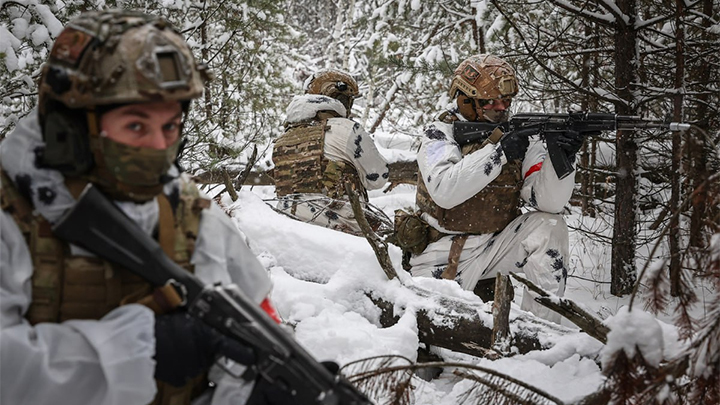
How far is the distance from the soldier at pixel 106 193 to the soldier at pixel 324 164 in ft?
14.8

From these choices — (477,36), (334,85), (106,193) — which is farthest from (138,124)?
(477,36)

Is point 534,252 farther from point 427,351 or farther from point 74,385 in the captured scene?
point 74,385

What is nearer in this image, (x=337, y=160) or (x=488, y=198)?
(x=488, y=198)

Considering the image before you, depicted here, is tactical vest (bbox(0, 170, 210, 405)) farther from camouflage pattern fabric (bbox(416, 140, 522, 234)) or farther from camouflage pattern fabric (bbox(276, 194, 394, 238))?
camouflage pattern fabric (bbox(276, 194, 394, 238))

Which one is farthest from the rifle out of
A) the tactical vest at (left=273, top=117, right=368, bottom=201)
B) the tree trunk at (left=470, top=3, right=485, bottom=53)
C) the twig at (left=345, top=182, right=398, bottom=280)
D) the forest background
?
the tree trunk at (left=470, top=3, right=485, bottom=53)

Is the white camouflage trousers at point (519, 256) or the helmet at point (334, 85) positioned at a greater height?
the helmet at point (334, 85)

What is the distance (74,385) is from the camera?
152 centimetres

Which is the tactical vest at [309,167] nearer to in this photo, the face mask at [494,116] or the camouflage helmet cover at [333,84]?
the camouflage helmet cover at [333,84]

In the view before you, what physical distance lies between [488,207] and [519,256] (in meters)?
0.49

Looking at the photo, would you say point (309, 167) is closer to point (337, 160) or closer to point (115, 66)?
→ point (337, 160)

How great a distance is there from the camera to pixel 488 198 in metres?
5.02

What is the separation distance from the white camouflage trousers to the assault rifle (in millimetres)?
506

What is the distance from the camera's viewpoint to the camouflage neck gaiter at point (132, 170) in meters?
1.62

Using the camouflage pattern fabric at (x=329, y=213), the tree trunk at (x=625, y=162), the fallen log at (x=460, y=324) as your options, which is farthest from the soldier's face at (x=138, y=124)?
the camouflage pattern fabric at (x=329, y=213)
